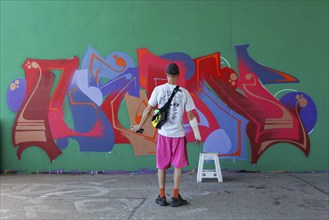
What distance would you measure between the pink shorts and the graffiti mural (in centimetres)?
217

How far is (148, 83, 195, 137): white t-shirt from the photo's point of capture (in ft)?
18.4

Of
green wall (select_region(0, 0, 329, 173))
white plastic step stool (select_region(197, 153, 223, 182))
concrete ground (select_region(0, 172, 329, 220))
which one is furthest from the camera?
green wall (select_region(0, 0, 329, 173))

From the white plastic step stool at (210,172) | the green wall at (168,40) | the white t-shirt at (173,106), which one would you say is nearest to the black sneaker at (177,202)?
the white t-shirt at (173,106)

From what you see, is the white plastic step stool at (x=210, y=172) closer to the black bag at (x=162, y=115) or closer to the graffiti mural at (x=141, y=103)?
the graffiti mural at (x=141, y=103)

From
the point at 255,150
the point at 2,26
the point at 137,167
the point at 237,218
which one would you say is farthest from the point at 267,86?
the point at 2,26

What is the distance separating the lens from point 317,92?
7.68 metres

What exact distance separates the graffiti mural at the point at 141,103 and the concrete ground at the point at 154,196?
2.38 ft

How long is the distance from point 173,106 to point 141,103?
225 cm

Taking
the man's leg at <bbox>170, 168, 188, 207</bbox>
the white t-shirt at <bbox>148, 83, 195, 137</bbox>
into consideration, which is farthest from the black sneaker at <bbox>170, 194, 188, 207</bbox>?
the white t-shirt at <bbox>148, 83, 195, 137</bbox>

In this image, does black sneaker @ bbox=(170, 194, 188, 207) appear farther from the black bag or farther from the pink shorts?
the black bag

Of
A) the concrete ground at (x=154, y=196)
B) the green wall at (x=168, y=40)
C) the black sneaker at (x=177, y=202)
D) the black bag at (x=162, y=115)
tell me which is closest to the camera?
the concrete ground at (x=154, y=196)

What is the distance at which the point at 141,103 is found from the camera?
7801mm

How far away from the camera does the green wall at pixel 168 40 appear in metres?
7.68

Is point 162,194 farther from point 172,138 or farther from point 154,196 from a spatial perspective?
point 172,138
